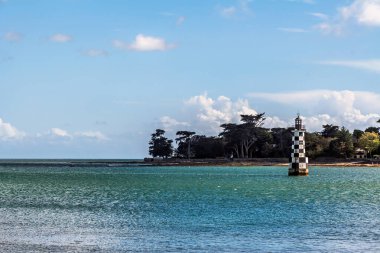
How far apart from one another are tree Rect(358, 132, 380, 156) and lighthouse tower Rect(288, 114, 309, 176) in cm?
9300

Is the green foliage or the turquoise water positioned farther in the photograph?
the green foliage

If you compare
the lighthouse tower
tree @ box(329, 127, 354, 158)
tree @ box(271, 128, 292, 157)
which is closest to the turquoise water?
the lighthouse tower

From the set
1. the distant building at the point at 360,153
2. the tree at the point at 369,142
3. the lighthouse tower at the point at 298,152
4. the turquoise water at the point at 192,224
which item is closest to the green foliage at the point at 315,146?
the tree at the point at 369,142

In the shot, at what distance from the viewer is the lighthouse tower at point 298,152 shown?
8875 cm

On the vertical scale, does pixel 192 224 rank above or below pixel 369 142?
below

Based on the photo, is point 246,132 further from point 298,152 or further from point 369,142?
point 298,152

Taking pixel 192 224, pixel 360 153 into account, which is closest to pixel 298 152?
pixel 192 224

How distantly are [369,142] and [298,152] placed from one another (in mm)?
97127

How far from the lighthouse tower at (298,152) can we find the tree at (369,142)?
92999 mm

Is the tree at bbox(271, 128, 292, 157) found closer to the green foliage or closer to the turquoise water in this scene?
the green foliage

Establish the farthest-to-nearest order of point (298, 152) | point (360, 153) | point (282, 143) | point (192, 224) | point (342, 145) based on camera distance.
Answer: point (282, 143) < point (360, 153) < point (342, 145) < point (298, 152) < point (192, 224)

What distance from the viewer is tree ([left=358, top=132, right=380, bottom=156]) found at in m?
183

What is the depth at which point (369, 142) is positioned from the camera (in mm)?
183000

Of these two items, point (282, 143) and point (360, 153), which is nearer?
point (360, 153)
